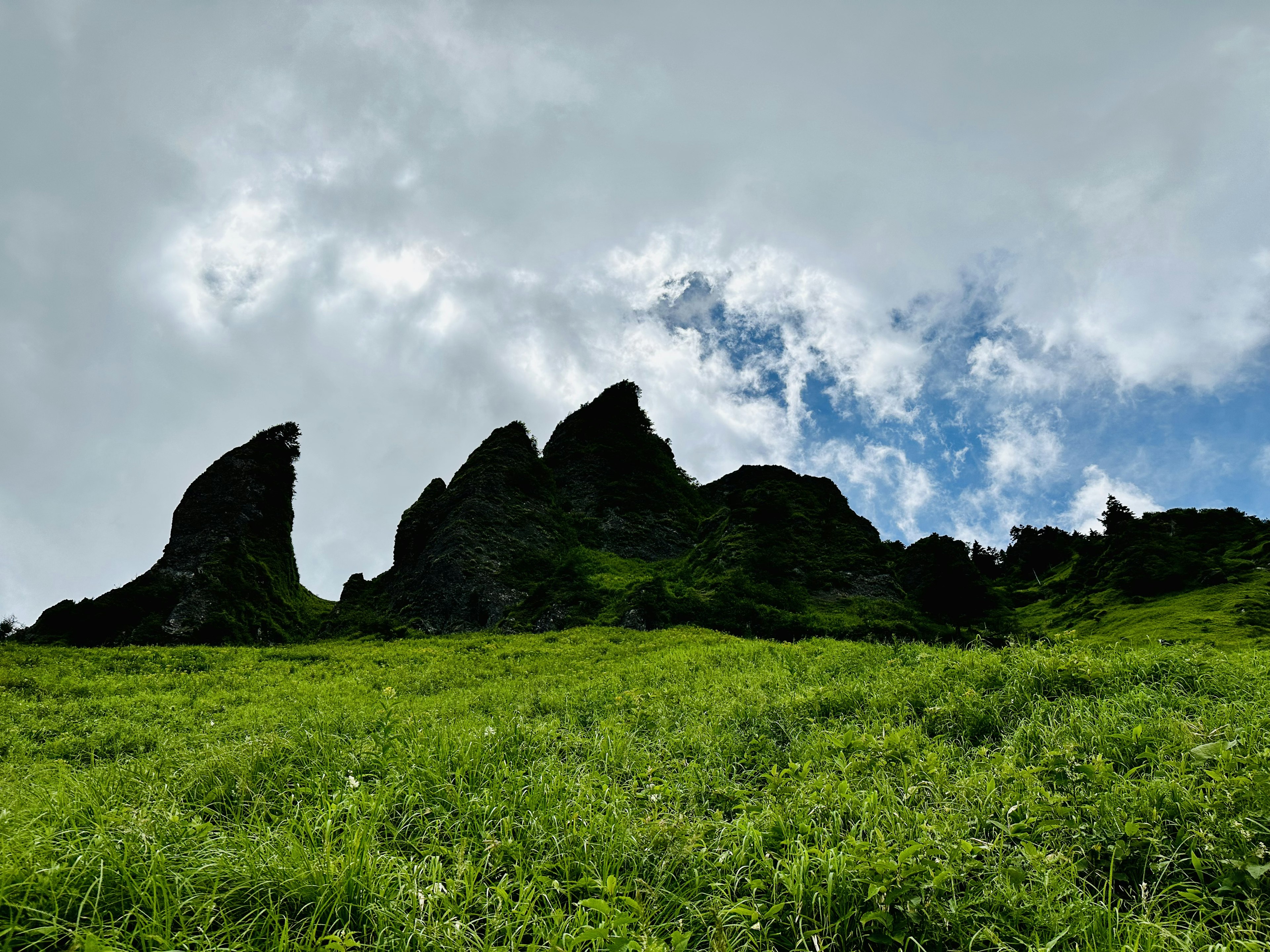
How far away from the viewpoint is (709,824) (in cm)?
450

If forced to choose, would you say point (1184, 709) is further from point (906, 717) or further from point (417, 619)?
point (417, 619)

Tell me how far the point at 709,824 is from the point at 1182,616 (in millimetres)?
72726

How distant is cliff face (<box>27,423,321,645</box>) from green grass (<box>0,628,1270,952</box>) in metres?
36.7

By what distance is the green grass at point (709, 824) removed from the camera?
324 cm

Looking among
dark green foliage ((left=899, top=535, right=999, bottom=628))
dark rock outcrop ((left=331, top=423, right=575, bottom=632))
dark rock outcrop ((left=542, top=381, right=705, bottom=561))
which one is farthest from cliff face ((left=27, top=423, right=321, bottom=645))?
dark green foliage ((left=899, top=535, right=999, bottom=628))

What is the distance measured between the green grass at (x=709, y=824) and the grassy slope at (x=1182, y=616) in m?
43.4

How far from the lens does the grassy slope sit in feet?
149

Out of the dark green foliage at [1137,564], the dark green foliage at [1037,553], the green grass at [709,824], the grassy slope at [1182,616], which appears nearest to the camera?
the green grass at [709,824]

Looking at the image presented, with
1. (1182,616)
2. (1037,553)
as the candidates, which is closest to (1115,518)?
(1037,553)

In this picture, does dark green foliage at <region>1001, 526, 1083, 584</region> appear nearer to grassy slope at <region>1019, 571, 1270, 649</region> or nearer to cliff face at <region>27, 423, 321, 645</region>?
grassy slope at <region>1019, 571, 1270, 649</region>

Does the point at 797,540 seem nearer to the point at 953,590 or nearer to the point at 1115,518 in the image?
the point at 953,590

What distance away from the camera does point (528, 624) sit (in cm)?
3638

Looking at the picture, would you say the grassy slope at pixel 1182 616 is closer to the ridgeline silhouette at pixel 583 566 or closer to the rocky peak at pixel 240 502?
the ridgeline silhouette at pixel 583 566

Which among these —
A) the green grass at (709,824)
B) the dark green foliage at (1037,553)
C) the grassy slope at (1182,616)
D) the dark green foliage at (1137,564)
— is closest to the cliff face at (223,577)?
the green grass at (709,824)
